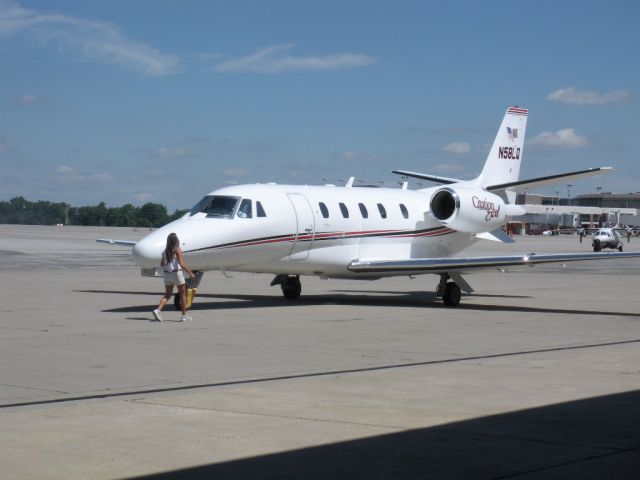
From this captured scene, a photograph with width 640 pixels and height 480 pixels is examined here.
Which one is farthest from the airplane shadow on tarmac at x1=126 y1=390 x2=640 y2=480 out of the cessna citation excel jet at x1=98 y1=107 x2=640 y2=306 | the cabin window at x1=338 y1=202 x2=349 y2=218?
the cabin window at x1=338 y1=202 x2=349 y2=218

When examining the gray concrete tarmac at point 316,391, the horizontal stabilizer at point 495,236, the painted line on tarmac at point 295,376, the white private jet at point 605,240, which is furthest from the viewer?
the white private jet at point 605,240

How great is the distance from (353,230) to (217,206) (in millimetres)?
3837

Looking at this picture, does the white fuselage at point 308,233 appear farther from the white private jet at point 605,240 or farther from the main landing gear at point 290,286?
the white private jet at point 605,240

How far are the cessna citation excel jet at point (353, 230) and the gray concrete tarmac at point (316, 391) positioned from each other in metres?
1.07

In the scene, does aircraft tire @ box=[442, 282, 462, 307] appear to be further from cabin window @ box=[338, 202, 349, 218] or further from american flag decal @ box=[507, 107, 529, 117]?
american flag decal @ box=[507, 107, 529, 117]

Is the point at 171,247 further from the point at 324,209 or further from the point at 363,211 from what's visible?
the point at 363,211

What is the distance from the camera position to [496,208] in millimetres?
26641

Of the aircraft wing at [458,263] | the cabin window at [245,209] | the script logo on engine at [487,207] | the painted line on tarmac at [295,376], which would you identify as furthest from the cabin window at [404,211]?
the painted line on tarmac at [295,376]

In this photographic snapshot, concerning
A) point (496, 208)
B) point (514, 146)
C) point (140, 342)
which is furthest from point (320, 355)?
point (514, 146)

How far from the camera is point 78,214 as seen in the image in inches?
6181

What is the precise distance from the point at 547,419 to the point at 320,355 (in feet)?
16.8

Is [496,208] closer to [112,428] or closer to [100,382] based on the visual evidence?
[100,382]

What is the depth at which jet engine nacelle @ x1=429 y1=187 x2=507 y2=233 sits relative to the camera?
25.5 metres

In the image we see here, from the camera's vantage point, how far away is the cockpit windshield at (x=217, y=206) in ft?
69.3
